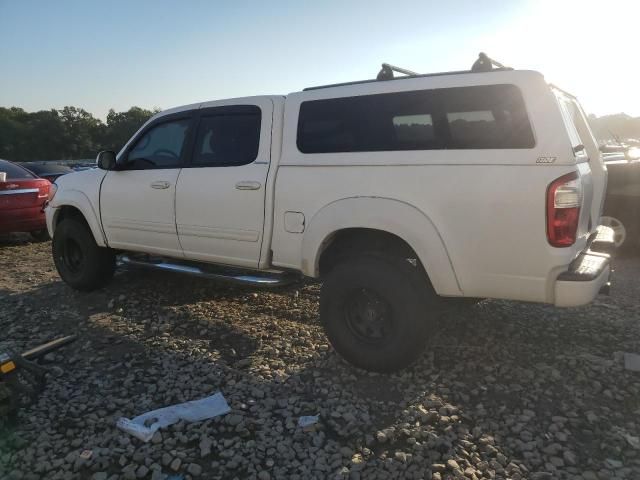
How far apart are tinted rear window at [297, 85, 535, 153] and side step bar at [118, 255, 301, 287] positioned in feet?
3.46

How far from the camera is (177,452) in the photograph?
2711 mm

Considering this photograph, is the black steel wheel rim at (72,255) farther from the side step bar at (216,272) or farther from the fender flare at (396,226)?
the fender flare at (396,226)

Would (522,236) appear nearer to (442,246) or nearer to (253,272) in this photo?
(442,246)

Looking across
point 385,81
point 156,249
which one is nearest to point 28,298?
point 156,249

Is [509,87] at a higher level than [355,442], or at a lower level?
higher

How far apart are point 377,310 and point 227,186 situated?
164cm

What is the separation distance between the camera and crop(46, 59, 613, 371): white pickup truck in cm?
296

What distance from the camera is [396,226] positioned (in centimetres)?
329

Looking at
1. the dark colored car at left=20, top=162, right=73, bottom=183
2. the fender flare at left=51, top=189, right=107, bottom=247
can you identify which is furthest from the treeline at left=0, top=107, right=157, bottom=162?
the fender flare at left=51, top=189, right=107, bottom=247

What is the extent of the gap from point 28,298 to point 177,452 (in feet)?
12.2

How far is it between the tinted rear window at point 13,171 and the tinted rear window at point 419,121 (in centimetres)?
654

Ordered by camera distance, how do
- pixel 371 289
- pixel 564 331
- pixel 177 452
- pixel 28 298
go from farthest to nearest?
pixel 28 298 < pixel 564 331 < pixel 371 289 < pixel 177 452

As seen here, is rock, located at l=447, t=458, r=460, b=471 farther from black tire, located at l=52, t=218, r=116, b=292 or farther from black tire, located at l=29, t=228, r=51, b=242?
black tire, located at l=29, t=228, r=51, b=242

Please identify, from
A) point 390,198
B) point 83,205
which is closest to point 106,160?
point 83,205
